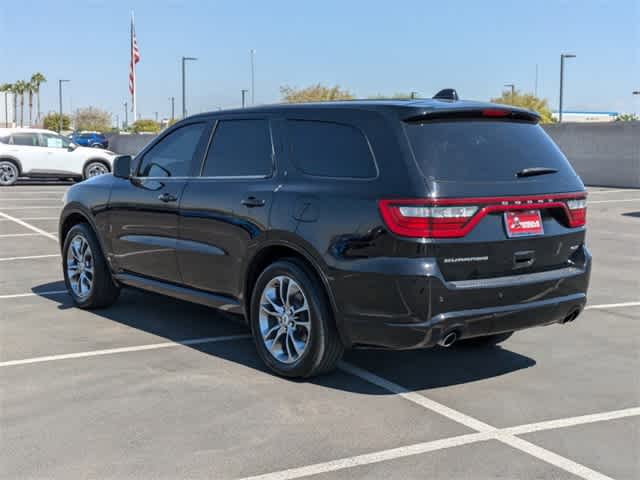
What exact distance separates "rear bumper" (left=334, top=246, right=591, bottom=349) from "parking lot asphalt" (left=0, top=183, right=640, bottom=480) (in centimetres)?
43

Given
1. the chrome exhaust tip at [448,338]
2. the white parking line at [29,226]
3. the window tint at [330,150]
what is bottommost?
the white parking line at [29,226]

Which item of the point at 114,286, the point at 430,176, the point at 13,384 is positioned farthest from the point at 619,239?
the point at 13,384

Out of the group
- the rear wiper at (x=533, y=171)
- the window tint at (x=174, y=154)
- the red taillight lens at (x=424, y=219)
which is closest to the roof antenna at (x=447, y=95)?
the rear wiper at (x=533, y=171)

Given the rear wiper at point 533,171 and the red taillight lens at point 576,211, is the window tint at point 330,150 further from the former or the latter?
the red taillight lens at point 576,211

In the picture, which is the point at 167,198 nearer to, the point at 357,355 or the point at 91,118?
the point at 357,355

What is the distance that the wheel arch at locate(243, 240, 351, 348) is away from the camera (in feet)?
17.5

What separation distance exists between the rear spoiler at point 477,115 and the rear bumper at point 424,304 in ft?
2.95

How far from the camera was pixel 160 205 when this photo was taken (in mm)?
6934

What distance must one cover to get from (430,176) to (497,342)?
84.1 inches

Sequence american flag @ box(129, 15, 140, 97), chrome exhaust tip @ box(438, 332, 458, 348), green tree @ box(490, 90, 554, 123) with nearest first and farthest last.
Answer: chrome exhaust tip @ box(438, 332, 458, 348) → american flag @ box(129, 15, 140, 97) → green tree @ box(490, 90, 554, 123)

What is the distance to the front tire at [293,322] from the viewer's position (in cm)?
546

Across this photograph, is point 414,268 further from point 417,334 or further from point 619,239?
point 619,239

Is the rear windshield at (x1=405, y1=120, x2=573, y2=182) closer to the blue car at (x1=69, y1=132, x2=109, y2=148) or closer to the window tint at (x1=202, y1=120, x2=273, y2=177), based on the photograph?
the window tint at (x1=202, y1=120, x2=273, y2=177)

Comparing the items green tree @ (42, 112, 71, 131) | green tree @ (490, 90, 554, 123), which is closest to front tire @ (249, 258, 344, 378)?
green tree @ (490, 90, 554, 123)
